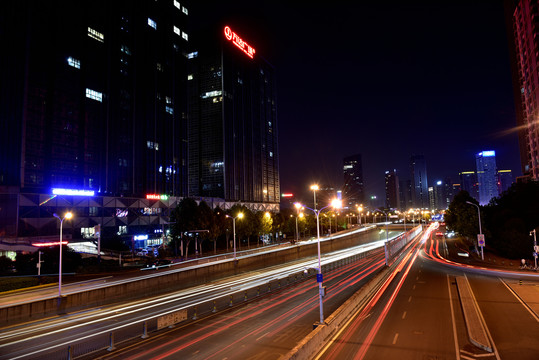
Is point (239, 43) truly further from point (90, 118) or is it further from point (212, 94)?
point (90, 118)

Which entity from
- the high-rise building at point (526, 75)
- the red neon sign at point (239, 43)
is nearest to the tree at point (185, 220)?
the red neon sign at point (239, 43)

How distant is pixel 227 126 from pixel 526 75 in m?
110

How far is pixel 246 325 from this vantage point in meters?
22.4

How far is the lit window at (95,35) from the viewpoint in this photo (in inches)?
3174

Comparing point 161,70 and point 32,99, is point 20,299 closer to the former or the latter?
point 32,99

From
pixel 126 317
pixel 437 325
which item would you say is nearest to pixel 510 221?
pixel 437 325

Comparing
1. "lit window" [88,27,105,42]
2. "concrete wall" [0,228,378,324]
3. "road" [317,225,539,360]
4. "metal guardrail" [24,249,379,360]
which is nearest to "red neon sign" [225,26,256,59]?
"lit window" [88,27,105,42]

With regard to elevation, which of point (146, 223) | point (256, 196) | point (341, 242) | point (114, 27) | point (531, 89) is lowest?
point (341, 242)

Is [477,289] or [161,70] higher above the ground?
[161,70]

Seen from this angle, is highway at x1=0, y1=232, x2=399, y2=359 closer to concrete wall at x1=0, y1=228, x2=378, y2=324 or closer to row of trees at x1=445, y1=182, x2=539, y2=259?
concrete wall at x1=0, y1=228, x2=378, y2=324

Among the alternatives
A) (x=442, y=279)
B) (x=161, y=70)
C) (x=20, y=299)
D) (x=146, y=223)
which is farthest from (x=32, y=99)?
(x=442, y=279)

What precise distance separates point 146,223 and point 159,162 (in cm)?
2485

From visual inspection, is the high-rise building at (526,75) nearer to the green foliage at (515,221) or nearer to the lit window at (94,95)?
the green foliage at (515,221)

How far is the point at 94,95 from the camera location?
78.2 meters
